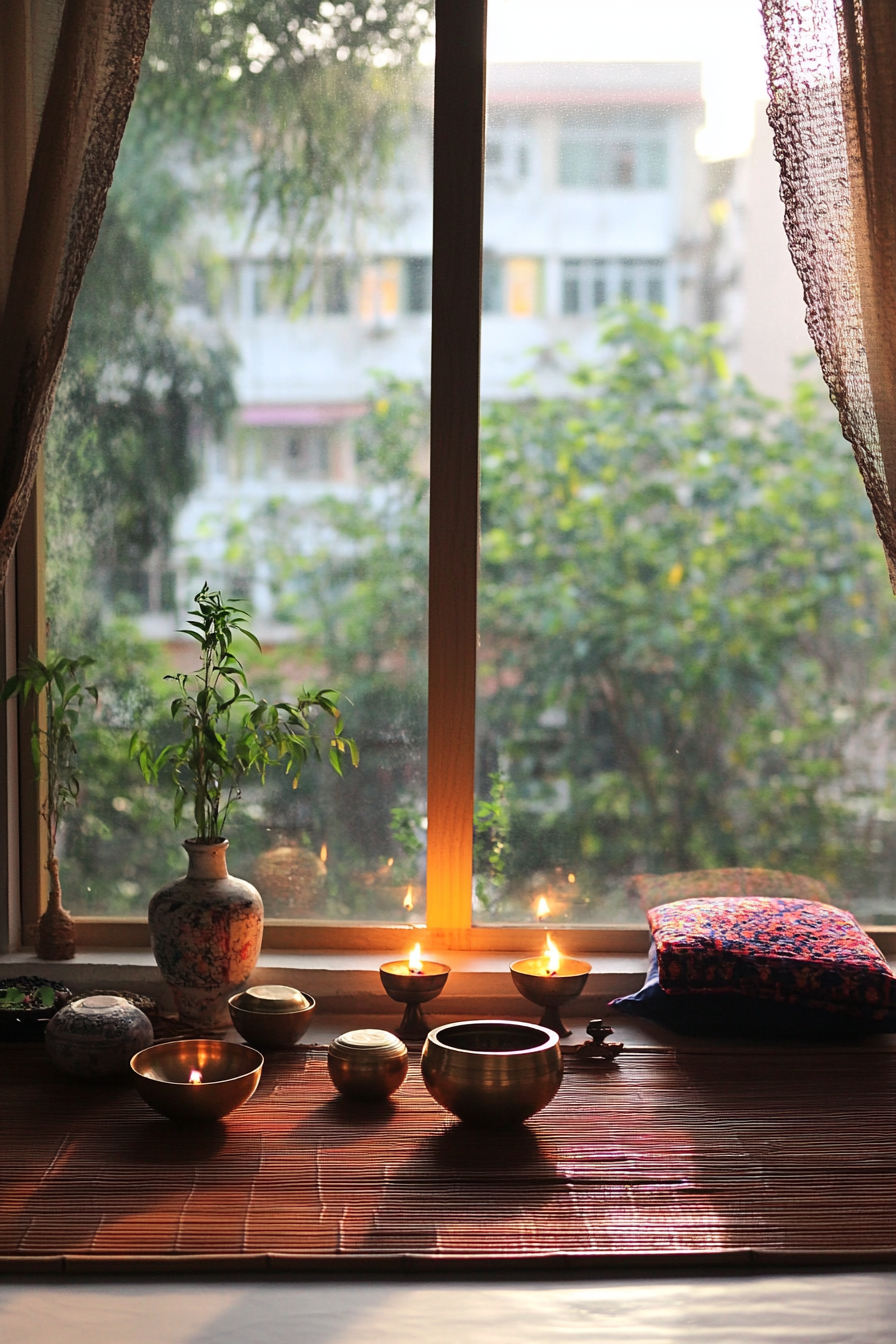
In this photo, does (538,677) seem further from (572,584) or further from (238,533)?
(238,533)

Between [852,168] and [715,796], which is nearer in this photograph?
[852,168]

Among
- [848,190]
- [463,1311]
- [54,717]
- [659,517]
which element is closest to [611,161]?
[848,190]

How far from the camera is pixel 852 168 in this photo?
5.85ft

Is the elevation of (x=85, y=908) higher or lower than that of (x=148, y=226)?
lower

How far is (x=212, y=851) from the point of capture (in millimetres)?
1968

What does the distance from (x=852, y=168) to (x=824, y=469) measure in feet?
1.84

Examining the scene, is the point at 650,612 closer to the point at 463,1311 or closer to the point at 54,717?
the point at 54,717

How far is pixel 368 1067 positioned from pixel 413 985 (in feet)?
Result: 0.84

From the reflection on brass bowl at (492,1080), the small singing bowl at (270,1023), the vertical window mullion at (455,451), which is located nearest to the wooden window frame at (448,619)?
the vertical window mullion at (455,451)

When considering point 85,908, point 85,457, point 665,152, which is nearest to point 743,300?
point 665,152

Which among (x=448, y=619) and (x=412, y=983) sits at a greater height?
(x=448, y=619)

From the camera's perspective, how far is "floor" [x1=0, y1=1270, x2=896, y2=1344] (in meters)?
1.15

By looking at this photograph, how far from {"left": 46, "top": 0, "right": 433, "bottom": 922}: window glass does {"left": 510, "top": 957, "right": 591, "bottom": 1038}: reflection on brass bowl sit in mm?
310

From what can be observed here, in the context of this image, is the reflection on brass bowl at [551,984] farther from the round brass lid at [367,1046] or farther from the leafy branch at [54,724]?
the leafy branch at [54,724]
